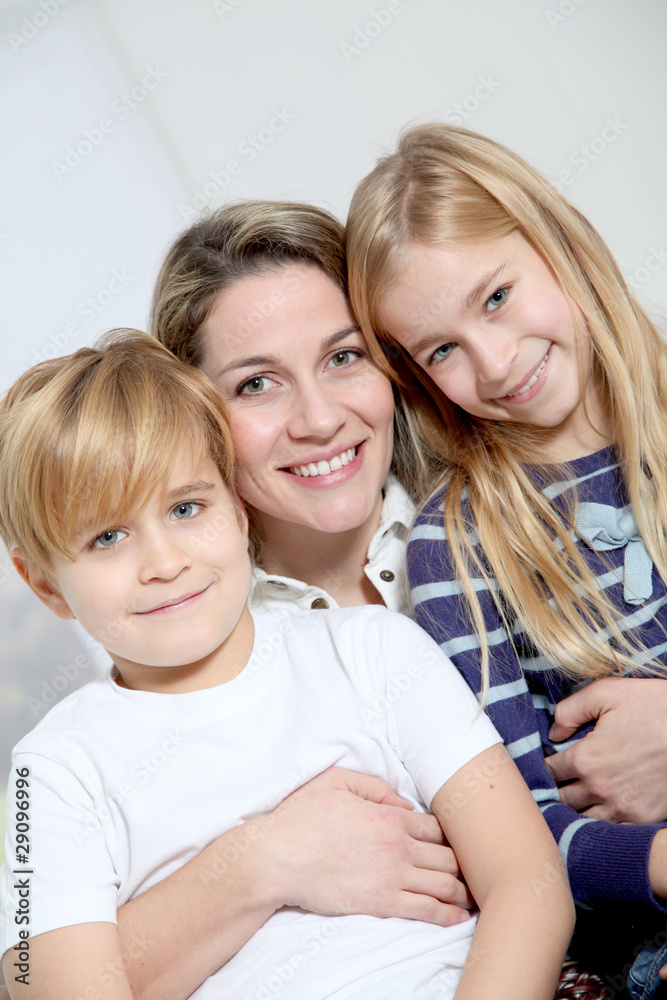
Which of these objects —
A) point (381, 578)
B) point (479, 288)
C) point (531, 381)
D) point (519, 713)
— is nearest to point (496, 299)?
point (479, 288)

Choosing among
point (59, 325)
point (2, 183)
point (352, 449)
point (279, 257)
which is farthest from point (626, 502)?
point (2, 183)

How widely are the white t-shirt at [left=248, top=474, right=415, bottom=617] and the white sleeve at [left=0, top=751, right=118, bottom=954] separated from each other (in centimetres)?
65

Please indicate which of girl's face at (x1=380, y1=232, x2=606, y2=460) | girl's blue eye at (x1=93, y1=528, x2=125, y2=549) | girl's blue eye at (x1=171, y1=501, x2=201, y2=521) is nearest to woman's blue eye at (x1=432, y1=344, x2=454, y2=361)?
girl's face at (x1=380, y1=232, x2=606, y2=460)

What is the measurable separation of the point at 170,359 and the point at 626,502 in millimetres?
915

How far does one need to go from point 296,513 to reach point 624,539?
63cm

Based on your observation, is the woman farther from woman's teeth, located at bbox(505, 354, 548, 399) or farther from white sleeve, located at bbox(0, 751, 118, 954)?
woman's teeth, located at bbox(505, 354, 548, 399)

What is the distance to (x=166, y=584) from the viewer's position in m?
1.38

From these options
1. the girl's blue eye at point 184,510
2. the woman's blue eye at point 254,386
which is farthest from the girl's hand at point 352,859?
the woman's blue eye at point 254,386

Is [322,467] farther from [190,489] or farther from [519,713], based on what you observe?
[519,713]

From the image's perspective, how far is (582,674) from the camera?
5.23ft

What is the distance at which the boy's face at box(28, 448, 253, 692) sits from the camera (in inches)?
54.1

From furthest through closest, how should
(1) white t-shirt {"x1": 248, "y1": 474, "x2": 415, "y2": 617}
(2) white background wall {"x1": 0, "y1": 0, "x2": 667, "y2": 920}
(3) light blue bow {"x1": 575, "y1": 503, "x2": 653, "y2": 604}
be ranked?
(2) white background wall {"x1": 0, "y1": 0, "x2": 667, "y2": 920}, (1) white t-shirt {"x1": 248, "y1": 474, "x2": 415, "y2": 617}, (3) light blue bow {"x1": 575, "y1": 503, "x2": 653, "y2": 604}

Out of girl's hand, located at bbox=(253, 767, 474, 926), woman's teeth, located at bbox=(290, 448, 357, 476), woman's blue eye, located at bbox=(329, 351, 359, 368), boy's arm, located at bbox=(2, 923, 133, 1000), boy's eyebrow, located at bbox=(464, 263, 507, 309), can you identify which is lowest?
girl's hand, located at bbox=(253, 767, 474, 926)

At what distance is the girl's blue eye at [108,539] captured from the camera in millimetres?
1393
